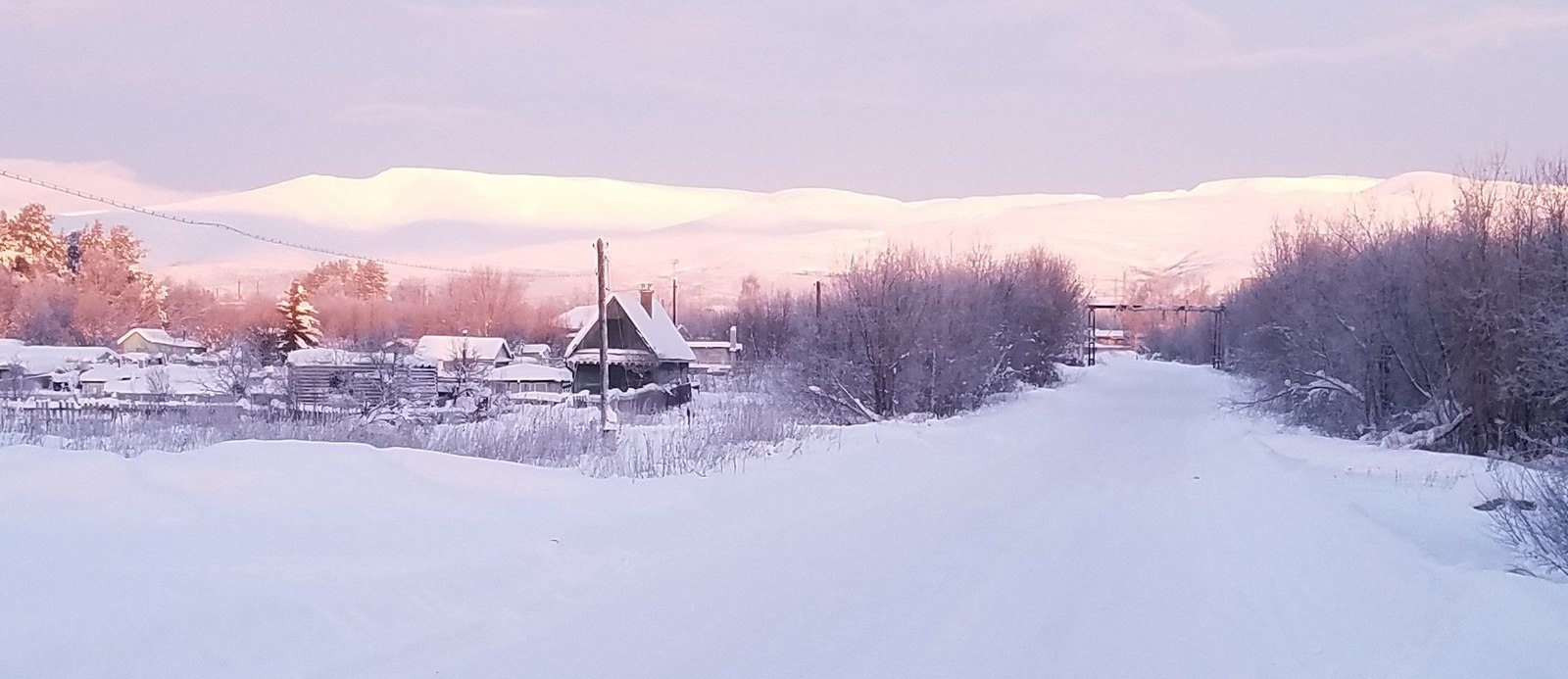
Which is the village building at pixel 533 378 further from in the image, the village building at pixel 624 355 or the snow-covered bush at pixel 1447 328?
the snow-covered bush at pixel 1447 328

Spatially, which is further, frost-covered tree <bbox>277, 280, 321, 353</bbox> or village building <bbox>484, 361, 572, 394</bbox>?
frost-covered tree <bbox>277, 280, 321, 353</bbox>

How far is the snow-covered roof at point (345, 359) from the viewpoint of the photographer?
4000cm

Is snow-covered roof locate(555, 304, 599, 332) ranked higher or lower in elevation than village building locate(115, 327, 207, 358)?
higher

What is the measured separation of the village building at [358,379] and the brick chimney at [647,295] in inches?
841

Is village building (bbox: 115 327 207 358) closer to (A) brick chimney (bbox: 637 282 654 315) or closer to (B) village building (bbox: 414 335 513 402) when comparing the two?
(B) village building (bbox: 414 335 513 402)

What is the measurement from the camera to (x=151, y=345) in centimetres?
9131

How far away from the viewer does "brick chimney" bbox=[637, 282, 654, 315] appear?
66.1 meters

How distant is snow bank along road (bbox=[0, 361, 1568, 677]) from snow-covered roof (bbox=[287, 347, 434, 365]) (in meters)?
26.9

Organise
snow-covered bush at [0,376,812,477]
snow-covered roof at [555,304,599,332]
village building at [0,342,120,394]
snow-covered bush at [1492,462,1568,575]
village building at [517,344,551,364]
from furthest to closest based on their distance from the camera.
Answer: village building at [517,344,551,364]
snow-covered roof at [555,304,599,332]
village building at [0,342,120,394]
snow-covered bush at [0,376,812,477]
snow-covered bush at [1492,462,1568,575]

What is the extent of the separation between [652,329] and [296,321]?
26.4m

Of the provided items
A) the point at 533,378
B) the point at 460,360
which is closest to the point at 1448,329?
the point at 460,360

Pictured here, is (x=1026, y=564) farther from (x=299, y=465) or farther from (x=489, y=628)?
(x=299, y=465)

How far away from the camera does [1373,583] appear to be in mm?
9680

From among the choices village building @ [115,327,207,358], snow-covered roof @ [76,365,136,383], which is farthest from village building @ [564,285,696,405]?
village building @ [115,327,207,358]
